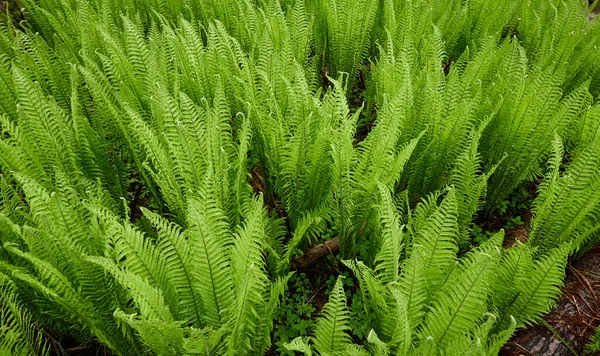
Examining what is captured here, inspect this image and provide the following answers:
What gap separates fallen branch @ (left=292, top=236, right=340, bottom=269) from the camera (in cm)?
172

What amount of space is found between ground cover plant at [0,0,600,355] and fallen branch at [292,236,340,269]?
0.02 m

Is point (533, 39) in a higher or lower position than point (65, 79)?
higher

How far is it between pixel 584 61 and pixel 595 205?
3.76 feet

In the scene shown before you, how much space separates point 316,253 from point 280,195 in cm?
29

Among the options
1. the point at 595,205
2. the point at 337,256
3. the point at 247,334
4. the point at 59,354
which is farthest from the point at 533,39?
the point at 59,354

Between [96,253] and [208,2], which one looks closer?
[96,253]

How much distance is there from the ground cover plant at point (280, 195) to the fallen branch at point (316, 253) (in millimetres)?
21

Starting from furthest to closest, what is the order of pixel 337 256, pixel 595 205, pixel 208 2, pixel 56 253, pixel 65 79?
pixel 208 2, pixel 65 79, pixel 337 256, pixel 595 205, pixel 56 253

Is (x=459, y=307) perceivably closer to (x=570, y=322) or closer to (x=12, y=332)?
(x=570, y=322)

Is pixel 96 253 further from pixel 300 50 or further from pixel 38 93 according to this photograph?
pixel 300 50

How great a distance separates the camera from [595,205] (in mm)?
1508

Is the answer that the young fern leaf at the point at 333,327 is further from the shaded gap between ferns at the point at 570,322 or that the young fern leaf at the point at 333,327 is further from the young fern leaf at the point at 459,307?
the shaded gap between ferns at the point at 570,322

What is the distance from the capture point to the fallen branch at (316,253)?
1.72 metres

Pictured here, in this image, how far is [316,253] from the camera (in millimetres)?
1739
